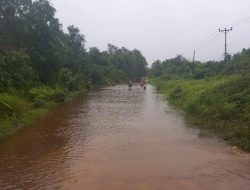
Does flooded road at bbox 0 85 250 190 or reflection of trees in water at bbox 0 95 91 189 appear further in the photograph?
reflection of trees in water at bbox 0 95 91 189

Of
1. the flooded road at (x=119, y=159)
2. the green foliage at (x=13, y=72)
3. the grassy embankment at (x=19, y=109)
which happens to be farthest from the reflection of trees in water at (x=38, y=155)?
the green foliage at (x=13, y=72)

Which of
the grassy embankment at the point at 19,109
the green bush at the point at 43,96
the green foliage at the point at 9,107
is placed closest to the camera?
the grassy embankment at the point at 19,109

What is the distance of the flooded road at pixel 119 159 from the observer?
852 centimetres

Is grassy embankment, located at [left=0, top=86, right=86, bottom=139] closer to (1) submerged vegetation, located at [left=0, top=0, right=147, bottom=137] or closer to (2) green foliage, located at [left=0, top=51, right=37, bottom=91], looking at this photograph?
(1) submerged vegetation, located at [left=0, top=0, right=147, bottom=137]

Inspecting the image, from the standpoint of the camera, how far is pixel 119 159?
1062 centimetres

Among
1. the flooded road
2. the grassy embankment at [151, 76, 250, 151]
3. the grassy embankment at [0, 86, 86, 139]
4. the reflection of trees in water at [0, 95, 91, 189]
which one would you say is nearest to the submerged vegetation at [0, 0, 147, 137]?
the grassy embankment at [0, 86, 86, 139]

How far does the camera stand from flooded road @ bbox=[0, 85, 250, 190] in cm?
852

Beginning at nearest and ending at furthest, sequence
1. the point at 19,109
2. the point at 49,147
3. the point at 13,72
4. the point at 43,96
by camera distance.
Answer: the point at 49,147 → the point at 19,109 → the point at 13,72 → the point at 43,96

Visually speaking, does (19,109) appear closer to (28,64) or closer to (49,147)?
(49,147)

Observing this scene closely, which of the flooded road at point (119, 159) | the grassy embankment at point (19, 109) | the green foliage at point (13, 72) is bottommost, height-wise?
the flooded road at point (119, 159)

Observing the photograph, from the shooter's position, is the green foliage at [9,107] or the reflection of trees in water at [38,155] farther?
the green foliage at [9,107]

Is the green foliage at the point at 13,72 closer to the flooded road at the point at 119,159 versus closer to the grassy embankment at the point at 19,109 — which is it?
the grassy embankment at the point at 19,109

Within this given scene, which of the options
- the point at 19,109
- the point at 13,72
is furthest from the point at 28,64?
the point at 19,109

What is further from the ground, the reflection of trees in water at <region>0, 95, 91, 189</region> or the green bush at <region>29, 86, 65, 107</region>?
the green bush at <region>29, 86, 65, 107</region>
